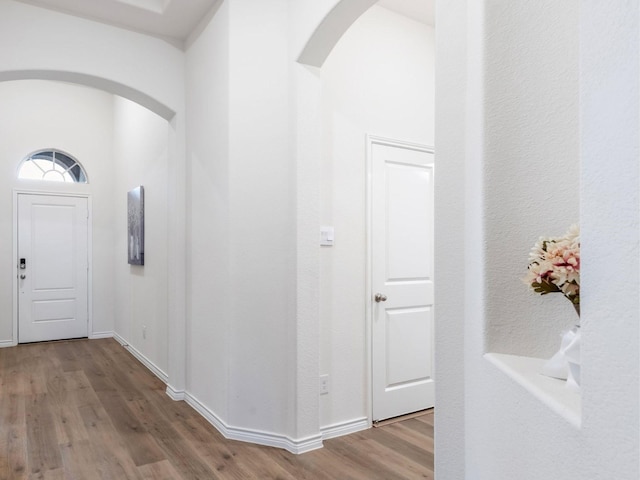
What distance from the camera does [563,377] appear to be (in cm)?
105

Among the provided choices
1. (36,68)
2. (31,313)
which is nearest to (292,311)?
(36,68)

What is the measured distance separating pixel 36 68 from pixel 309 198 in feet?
6.84

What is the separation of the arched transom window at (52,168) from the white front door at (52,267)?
0.83ft

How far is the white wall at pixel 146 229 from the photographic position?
13.7ft

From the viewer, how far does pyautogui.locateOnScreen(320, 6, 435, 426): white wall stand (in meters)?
2.87

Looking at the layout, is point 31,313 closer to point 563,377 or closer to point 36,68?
point 36,68

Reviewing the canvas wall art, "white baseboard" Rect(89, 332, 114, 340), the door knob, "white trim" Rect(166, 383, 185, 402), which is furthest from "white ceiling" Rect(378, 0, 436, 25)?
"white baseboard" Rect(89, 332, 114, 340)

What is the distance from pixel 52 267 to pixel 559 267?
6297 mm

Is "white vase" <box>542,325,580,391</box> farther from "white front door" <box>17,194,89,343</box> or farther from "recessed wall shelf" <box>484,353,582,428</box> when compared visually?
"white front door" <box>17,194,89,343</box>

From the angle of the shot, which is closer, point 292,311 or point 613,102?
point 613,102

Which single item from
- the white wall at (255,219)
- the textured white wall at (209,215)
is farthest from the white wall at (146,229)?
the white wall at (255,219)

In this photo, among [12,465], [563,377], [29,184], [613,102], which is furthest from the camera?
[29,184]

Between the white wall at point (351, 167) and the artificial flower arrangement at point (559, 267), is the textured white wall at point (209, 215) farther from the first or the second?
the artificial flower arrangement at point (559, 267)

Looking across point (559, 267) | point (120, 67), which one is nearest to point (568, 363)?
point (559, 267)
